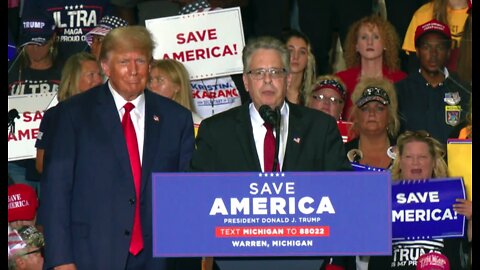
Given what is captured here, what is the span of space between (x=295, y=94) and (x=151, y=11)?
5.21ft

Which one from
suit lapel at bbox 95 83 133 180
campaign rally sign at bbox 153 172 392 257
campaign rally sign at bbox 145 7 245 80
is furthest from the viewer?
campaign rally sign at bbox 145 7 245 80

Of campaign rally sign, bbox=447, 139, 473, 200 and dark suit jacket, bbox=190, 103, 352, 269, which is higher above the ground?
campaign rally sign, bbox=447, 139, 473, 200

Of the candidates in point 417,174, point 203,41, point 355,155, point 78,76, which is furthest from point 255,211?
point 203,41

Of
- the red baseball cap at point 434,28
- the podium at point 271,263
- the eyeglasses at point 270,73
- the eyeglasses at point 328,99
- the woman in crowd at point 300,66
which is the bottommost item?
the podium at point 271,263

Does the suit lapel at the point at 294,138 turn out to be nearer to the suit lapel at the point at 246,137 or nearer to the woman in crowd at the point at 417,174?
the suit lapel at the point at 246,137

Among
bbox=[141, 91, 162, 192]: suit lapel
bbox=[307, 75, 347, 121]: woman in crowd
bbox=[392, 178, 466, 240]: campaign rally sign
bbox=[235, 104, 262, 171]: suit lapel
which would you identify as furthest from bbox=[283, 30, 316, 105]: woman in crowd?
bbox=[235, 104, 262, 171]: suit lapel

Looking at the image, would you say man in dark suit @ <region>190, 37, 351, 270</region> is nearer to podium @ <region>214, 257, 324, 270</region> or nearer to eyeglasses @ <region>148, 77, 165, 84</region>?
podium @ <region>214, 257, 324, 270</region>

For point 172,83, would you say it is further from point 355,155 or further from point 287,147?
point 287,147

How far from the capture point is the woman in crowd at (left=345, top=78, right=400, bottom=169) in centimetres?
939

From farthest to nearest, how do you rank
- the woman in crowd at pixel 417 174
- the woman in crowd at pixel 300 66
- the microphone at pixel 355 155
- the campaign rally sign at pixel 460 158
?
the woman in crowd at pixel 300 66
the microphone at pixel 355 155
the campaign rally sign at pixel 460 158
the woman in crowd at pixel 417 174

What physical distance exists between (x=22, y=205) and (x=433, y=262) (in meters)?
2.76

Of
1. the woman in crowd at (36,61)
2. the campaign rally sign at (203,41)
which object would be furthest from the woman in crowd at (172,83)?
the woman in crowd at (36,61)

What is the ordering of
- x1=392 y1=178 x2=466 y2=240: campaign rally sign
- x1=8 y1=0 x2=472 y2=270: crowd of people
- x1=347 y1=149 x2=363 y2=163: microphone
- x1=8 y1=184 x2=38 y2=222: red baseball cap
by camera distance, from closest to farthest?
x1=8 y1=0 x2=472 y2=270: crowd of people < x1=392 y1=178 x2=466 y2=240: campaign rally sign < x1=8 y1=184 x2=38 y2=222: red baseball cap < x1=347 y1=149 x2=363 y2=163: microphone

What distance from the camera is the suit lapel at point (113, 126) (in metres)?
6.82
